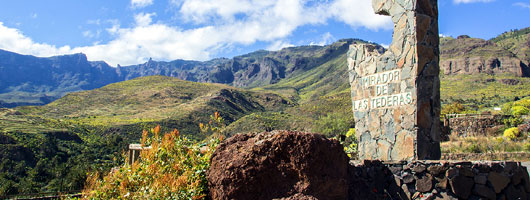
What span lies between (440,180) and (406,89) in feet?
9.20

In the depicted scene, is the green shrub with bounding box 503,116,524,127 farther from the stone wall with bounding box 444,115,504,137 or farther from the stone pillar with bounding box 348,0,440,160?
the stone pillar with bounding box 348,0,440,160

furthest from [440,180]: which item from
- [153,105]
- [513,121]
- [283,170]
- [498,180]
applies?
[153,105]

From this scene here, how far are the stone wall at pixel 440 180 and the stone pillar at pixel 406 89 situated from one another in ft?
7.19

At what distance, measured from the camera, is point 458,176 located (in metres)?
5.01

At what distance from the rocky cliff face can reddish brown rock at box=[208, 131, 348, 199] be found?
A: 68.0 metres

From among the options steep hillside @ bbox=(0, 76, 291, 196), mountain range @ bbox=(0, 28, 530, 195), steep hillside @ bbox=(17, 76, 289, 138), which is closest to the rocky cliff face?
mountain range @ bbox=(0, 28, 530, 195)

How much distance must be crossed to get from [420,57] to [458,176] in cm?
297

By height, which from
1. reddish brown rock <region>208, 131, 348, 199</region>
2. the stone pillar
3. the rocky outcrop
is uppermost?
the rocky outcrop

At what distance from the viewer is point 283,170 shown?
4.43 m

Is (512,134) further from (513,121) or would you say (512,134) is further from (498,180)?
(498,180)

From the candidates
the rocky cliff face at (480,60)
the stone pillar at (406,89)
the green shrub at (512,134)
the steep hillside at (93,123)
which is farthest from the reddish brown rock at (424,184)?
the rocky cliff face at (480,60)

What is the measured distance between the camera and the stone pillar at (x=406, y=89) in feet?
24.3

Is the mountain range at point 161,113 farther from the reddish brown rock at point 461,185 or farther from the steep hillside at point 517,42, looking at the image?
the reddish brown rock at point 461,185

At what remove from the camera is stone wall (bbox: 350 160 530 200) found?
5.03 m
